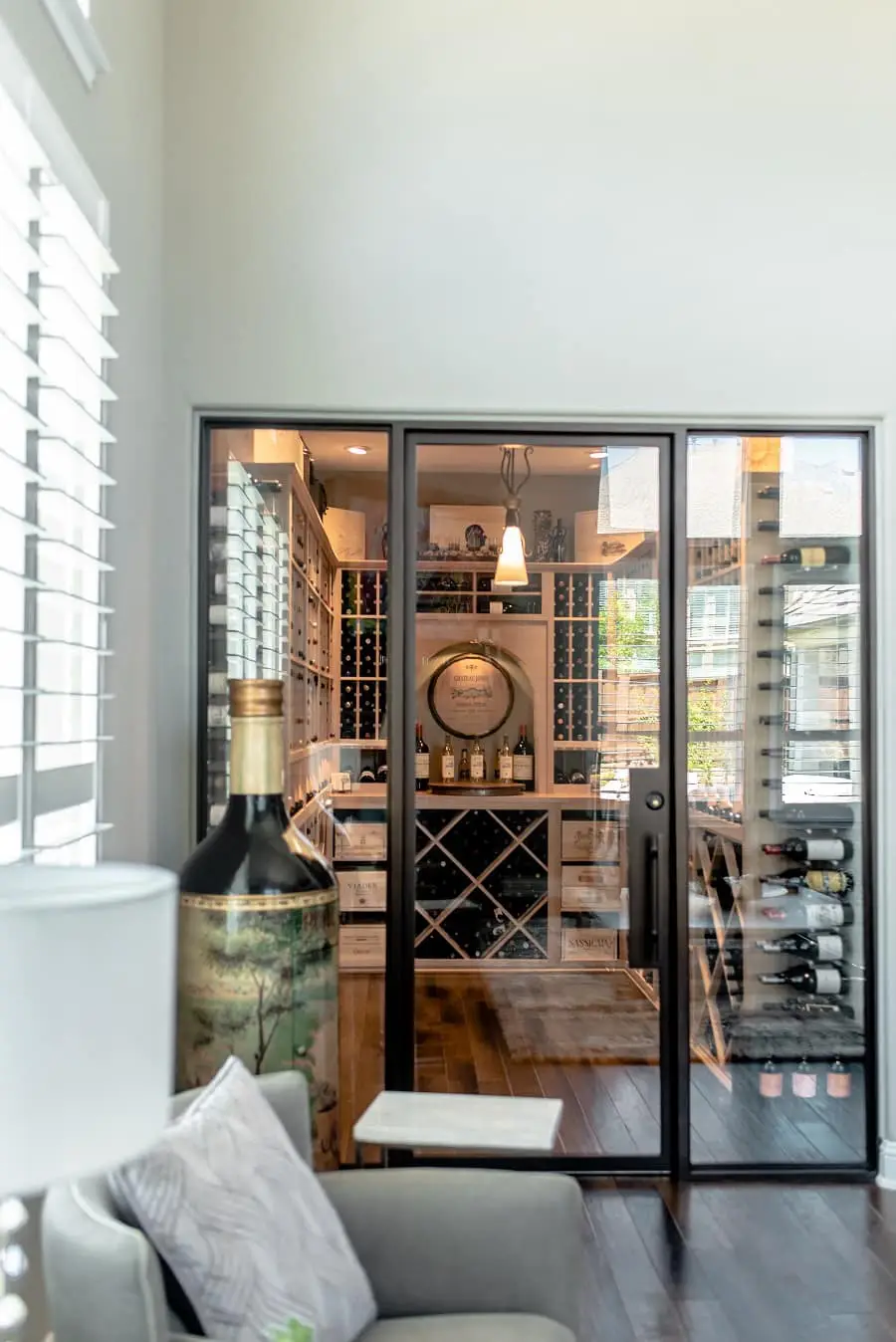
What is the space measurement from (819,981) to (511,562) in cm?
169

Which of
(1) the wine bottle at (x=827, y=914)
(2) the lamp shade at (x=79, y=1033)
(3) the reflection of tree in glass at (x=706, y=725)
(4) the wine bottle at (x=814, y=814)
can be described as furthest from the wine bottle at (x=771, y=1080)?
(2) the lamp shade at (x=79, y=1033)

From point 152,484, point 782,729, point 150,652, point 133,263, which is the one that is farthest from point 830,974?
point 133,263

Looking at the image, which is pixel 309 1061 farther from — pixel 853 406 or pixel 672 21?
pixel 672 21

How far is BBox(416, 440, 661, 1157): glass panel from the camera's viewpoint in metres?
3.82

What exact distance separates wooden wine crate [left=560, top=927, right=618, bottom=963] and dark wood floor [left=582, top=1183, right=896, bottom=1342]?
0.69 metres

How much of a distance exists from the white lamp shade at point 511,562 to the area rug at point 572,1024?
1263mm

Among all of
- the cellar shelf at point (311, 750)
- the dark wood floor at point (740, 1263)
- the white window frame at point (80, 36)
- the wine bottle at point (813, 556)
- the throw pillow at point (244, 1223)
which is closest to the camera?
the throw pillow at point (244, 1223)

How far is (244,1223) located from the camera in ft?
5.77

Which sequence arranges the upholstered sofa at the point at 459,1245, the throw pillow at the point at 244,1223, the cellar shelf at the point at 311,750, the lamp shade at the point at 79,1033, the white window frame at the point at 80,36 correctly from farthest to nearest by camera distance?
the cellar shelf at the point at 311,750
the white window frame at the point at 80,36
the upholstered sofa at the point at 459,1245
the throw pillow at the point at 244,1223
the lamp shade at the point at 79,1033

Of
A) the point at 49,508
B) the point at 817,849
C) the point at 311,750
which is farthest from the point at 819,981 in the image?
the point at 49,508

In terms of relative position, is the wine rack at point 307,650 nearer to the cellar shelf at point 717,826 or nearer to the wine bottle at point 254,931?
the wine bottle at point 254,931

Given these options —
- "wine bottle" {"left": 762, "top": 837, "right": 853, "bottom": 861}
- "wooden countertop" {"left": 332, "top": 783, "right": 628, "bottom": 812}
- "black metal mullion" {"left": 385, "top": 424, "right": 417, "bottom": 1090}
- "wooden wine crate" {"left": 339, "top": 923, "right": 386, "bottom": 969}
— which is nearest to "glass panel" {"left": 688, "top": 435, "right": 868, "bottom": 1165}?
"wine bottle" {"left": 762, "top": 837, "right": 853, "bottom": 861}

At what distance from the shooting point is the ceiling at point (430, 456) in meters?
3.81

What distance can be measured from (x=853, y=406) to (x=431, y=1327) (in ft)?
9.70
